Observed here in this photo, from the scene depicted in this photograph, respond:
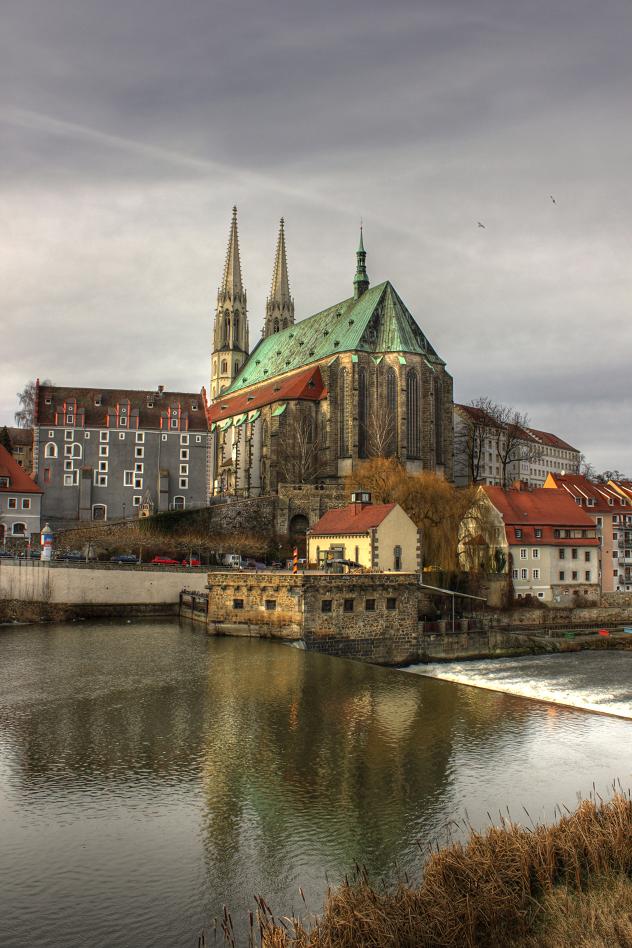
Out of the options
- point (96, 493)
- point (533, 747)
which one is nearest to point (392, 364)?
point (96, 493)

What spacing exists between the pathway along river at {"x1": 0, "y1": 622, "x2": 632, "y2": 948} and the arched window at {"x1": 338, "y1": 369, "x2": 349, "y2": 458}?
57608 millimetres

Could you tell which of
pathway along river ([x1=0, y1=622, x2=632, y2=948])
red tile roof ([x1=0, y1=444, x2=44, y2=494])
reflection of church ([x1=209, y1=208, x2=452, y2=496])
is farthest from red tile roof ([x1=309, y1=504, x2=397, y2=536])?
reflection of church ([x1=209, y1=208, x2=452, y2=496])

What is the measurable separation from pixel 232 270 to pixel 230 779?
4842 inches

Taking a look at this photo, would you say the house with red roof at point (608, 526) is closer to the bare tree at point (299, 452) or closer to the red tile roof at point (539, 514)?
the red tile roof at point (539, 514)

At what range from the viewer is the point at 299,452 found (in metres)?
92.2

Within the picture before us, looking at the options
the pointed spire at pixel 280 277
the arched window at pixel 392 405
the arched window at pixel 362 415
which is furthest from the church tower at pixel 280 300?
the arched window at pixel 392 405

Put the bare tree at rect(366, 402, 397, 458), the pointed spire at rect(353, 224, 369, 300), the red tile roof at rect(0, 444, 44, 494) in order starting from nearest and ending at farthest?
the red tile roof at rect(0, 444, 44, 494), the bare tree at rect(366, 402, 397, 458), the pointed spire at rect(353, 224, 369, 300)

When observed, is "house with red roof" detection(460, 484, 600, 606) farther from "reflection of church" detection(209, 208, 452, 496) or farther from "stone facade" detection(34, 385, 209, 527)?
"stone facade" detection(34, 385, 209, 527)

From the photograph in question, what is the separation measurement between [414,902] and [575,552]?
53.7 metres

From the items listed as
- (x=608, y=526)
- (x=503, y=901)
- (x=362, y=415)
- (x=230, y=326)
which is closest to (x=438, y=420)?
(x=362, y=415)

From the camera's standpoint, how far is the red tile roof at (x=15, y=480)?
67875 mm

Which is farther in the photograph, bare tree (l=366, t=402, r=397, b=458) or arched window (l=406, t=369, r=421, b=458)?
arched window (l=406, t=369, r=421, b=458)

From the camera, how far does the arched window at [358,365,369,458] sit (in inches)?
3647

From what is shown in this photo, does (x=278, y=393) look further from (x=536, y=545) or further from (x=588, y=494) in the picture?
(x=536, y=545)
